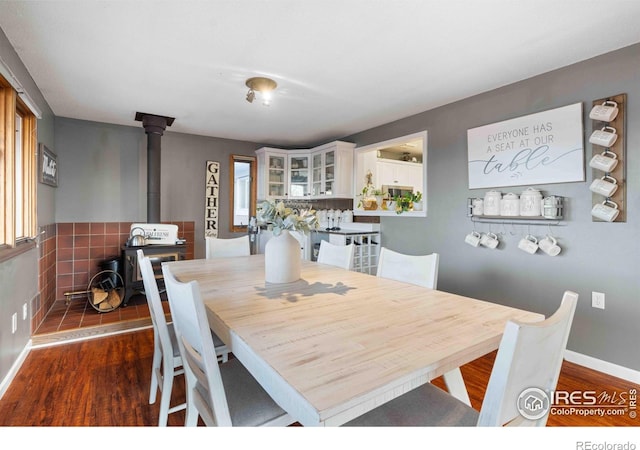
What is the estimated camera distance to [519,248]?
2.61m

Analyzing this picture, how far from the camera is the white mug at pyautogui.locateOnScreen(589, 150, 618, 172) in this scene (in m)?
2.12

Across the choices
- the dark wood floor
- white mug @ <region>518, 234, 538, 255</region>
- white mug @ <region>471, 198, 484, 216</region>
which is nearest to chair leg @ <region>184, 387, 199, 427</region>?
the dark wood floor

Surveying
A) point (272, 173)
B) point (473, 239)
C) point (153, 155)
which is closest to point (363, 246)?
point (473, 239)

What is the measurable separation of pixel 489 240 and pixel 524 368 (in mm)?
2257

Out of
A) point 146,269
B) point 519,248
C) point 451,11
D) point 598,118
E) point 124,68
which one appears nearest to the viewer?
point 146,269

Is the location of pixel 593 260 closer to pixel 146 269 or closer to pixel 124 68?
pixel 146 269

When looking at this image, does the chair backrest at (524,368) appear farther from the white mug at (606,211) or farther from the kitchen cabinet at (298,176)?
the kitchen cabinet at (298,176)

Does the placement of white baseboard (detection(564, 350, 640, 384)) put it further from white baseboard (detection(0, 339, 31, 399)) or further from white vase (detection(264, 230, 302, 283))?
white baseboard (detection(0, 339, 31, 399))

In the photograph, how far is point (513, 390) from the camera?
2.51 feet

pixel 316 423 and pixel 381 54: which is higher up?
pixel 381 54

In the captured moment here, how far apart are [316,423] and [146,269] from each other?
1.22m

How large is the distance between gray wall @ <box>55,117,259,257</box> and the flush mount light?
2090mm

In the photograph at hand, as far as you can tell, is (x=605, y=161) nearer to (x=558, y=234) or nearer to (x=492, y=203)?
(x=558, y=234)
